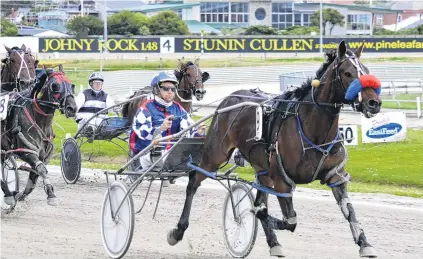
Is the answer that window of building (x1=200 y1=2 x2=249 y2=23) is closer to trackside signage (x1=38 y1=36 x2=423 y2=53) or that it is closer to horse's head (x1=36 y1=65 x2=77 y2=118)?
trackside signage (x1=38 y1=36 x2=423 y2=53)

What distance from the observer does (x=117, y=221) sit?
317 inches

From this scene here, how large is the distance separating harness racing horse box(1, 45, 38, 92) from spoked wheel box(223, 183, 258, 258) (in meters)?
4.30

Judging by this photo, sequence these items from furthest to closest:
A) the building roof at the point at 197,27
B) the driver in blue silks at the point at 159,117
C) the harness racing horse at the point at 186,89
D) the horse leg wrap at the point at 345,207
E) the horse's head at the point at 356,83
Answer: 1. the building roof at the point at 197,27
2. the harness racing horse at the point at 186,89
3. the driver in blue silks at the point at 159,117
4. the horse leg wrap at the point at 345,207
5. the horse's head at the point at 356,83

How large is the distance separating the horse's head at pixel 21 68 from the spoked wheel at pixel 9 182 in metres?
1.10

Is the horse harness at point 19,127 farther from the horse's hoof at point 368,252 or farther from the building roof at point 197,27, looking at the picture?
the building roof at point 197,27

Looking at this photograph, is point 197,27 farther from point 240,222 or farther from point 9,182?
point 240,222

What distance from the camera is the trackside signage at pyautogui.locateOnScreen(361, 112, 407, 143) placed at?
1773 cm

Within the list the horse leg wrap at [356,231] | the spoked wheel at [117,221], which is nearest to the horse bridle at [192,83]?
the spoked wheel at [117,221]

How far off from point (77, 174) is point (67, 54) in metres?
40.8

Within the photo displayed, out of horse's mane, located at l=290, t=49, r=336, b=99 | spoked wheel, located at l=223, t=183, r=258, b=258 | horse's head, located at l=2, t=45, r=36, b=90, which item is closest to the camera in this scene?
horse's mane, located at l=290, t=49, r=336, b=99

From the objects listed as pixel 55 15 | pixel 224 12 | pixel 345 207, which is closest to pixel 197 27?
pixel 224 12

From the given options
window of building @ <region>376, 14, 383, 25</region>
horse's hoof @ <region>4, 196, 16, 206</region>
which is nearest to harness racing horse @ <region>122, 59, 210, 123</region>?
horse's hoof @ <region>4, 196, 16, 206</region>

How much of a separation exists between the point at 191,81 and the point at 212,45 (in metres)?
42.1

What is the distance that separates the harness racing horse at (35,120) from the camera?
10547 millimetres
